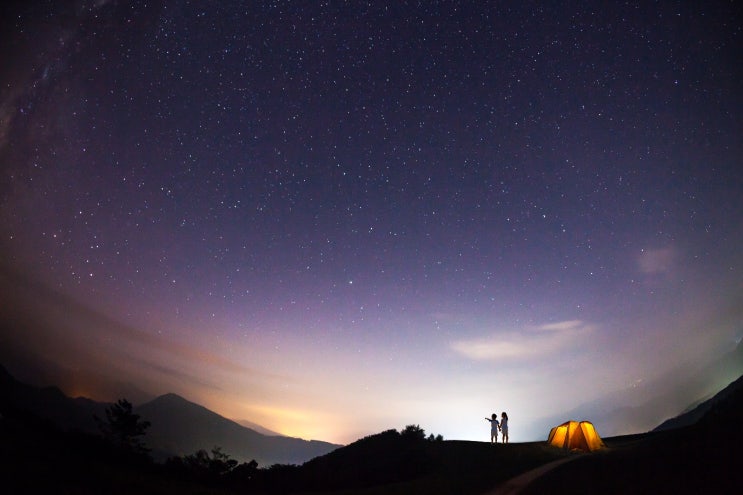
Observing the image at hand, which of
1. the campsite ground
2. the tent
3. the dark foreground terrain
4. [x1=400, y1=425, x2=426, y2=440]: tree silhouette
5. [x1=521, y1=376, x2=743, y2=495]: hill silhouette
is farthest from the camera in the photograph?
[x1=400, y1=425, x2=426, y2=440]: tree silhouette

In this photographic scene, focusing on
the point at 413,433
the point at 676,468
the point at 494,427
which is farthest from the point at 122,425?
the point at 676,468

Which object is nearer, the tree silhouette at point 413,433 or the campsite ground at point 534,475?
the campsite ground at point 534,475

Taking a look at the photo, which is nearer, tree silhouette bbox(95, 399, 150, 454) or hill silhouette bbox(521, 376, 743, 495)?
hill silhouette bbox(521, 376, 743, 495)

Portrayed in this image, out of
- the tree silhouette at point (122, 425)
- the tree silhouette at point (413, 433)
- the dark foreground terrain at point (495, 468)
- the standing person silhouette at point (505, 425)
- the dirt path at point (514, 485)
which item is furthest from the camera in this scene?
the tree silhouette at point (122, 425)

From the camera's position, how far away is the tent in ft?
67.3

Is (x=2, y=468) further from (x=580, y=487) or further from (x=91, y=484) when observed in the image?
(x=580, y=487)

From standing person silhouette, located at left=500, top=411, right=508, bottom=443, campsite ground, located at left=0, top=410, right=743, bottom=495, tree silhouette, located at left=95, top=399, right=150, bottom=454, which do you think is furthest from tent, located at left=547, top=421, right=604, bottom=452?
tree silhouette, located at left=95, top=399, right=150, bottom=454

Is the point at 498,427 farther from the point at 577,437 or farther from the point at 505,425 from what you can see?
the point at 577,437

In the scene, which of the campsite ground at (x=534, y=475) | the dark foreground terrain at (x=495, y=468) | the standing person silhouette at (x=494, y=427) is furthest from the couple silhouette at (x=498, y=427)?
the campsite ground at (x=534, y=475)

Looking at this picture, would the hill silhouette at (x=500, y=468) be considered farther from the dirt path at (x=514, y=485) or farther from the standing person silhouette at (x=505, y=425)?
the standing person silhouette at (x=505, y=425)

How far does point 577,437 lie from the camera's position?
20859 millimetres

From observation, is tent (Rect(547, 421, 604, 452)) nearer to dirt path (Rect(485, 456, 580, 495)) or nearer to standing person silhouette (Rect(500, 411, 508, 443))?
standing person silhouette (Rect(500, 411, 508, 443))

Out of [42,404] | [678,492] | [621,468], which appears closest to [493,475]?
[621,468]

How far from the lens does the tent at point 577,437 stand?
20.5 metres
